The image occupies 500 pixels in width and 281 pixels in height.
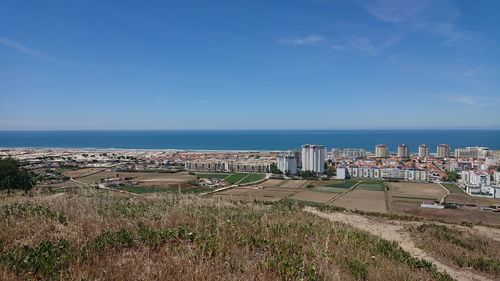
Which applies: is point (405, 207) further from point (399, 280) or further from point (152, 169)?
point (152, 169)

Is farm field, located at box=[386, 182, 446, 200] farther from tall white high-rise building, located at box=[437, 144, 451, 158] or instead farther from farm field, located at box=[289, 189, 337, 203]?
tall white high-rise building, located at box=[437, 144, 451, 158]

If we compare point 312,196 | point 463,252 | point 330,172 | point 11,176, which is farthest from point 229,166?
point 463,252

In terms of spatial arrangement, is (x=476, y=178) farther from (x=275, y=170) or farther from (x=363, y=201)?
(x=275, y=170)

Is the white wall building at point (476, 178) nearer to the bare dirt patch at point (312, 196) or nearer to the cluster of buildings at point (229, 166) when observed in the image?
the bare dirt patch at point (312, 196)

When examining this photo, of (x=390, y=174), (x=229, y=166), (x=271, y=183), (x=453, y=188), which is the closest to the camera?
(x=453, y=188)

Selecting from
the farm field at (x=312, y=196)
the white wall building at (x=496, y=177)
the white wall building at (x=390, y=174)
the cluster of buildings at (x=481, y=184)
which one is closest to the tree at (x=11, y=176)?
the farm field at (x=312, y=196)
